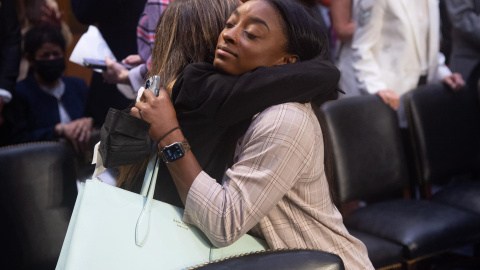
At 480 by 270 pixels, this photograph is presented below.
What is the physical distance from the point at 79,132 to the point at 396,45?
1574 mm

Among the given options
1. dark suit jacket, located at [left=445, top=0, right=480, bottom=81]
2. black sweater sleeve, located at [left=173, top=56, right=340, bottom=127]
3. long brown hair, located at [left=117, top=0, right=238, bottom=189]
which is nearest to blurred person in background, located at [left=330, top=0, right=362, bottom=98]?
dark suit jacket, located at [left=445, top=0, right=480, bottom=81]

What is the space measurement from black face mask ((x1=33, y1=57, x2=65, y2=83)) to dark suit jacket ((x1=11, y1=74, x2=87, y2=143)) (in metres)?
0.05

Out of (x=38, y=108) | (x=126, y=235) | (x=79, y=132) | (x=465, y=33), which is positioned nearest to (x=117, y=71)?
(x=79, y=132)

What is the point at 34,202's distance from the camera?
1760 mm

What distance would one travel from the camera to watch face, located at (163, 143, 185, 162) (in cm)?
127

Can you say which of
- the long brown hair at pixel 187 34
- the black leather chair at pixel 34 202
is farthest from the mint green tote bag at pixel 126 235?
the black leather chair at pixel 34 202

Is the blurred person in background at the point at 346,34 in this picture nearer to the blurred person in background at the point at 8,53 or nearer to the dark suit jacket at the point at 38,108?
the dark suit jacket at the point at 38,108

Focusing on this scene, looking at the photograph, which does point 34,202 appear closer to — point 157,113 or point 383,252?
point 157,113

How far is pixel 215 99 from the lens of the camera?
50.5 inches

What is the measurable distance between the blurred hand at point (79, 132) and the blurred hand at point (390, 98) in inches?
53.3

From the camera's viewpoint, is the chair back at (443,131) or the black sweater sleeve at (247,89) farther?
the chair back at (443,131)

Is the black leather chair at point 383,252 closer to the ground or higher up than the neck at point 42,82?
closer to the ground

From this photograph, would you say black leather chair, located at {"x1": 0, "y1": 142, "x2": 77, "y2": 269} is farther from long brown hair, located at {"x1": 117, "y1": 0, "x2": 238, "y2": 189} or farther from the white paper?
the white paper

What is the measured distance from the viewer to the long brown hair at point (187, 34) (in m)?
1.52
